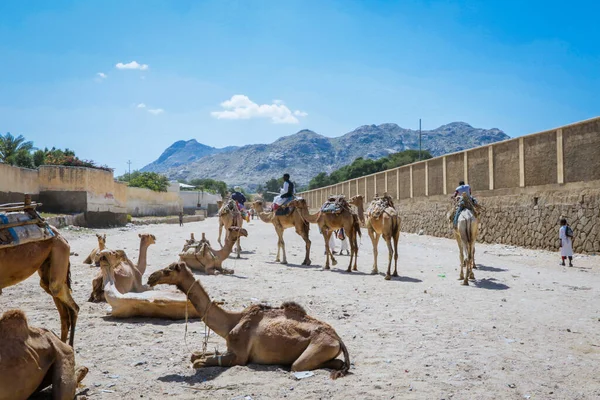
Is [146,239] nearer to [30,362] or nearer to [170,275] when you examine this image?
[170,275]

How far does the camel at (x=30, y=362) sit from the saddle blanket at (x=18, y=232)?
4.60 feet

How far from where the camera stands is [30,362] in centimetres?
361

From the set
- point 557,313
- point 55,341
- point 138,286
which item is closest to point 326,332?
point 55,341

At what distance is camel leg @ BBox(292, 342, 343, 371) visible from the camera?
4895mm

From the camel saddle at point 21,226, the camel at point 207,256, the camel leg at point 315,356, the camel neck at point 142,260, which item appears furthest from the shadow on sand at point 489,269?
the camel saddle at point 21,226

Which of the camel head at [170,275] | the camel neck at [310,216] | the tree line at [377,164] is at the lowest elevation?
the camel head at [170,275]

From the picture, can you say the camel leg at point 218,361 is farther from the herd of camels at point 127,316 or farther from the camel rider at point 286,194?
the camel rider at point 286,194

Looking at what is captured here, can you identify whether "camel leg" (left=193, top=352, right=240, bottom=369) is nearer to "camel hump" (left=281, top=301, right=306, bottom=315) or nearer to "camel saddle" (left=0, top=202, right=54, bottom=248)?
"camel hump" (left=281, top=301, right=306, bottom=315)

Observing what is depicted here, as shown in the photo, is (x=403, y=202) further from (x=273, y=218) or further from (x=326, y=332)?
(x=326, y=332)

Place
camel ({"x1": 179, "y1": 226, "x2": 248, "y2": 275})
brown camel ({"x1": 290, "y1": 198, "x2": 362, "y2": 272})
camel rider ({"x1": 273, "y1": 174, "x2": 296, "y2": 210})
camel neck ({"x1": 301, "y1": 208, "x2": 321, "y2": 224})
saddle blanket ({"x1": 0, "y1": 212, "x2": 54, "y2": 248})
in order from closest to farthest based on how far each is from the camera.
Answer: saddle blanket ({"x1": 0, "y1": 212, "x2": 54, "y2": 248}) < camel ({"x1": 179, "y1": 226, "x2": 248, "y2": 275}) < brown camel ({"x1": 290, "y1": 198, "x2": 362, "y2": 272}) < camel neck ({"x1": 301, "y1": 208, "x2": 321, "y2": 224}) < camel rider ({"x1": 273, "y1": 174, "x2": 296, "y2": 210})

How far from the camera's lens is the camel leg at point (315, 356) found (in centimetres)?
489

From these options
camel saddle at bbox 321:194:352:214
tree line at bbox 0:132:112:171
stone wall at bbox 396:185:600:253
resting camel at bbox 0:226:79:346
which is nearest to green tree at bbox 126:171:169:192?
tree line at bbox 0:132:112:171

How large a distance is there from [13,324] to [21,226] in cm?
175

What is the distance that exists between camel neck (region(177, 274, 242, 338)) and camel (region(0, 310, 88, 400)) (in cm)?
154
